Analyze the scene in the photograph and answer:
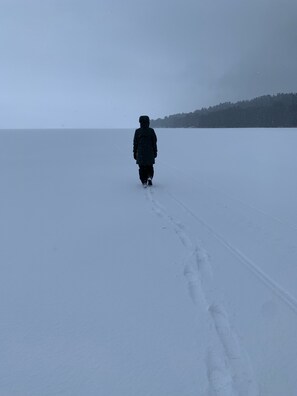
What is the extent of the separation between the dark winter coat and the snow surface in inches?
97.5

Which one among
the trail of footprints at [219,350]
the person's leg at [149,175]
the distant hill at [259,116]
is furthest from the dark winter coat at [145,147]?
the distant hill at [259,116]

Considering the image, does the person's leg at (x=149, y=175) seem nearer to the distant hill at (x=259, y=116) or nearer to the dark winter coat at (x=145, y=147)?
the dark winter coat at (x=145, y=147)

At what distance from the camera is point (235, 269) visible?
4.41 m

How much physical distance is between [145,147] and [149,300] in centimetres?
718

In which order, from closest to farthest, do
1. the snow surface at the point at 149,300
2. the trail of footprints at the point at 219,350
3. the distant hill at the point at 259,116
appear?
1. the trail of footprints at the point at 219,350
2. the snow surface at the point at 149,300
3. the distant hill at the point at 259,116

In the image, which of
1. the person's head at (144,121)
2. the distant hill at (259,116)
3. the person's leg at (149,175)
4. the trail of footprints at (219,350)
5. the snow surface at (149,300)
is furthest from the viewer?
the distant hill at (259,116)

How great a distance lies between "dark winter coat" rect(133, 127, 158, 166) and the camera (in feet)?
33.8

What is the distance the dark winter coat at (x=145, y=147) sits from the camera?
33.8 ft

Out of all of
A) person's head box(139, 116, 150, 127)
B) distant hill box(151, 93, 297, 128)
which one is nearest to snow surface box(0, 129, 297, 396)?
person's head box(139, 116, 150, 127)

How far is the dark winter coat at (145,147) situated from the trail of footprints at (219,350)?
6.00m

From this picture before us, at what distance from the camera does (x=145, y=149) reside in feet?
34.2

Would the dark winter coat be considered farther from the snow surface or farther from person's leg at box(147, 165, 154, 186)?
the snow surface

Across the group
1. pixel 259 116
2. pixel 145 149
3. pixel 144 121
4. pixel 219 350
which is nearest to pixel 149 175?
pixel 145 149

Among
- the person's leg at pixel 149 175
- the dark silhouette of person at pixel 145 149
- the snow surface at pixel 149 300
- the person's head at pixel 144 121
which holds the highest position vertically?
the person's head at pixel 144 121
